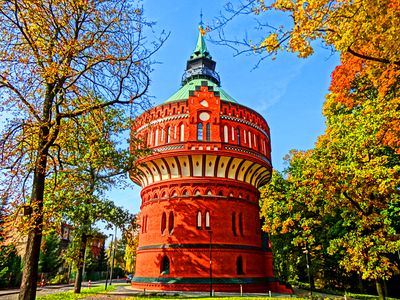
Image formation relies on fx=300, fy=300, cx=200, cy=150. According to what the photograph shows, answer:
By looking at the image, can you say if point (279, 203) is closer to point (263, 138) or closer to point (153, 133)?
point (263, 138)

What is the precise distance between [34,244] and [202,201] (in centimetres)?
1534

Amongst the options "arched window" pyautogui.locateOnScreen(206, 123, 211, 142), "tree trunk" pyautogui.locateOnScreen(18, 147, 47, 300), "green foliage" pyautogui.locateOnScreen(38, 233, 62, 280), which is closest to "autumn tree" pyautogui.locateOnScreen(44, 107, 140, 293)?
"tree trunk" pyautogui.locateOnScreen(18, 147, 47, 300)

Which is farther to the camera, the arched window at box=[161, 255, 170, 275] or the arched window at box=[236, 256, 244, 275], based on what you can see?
the arched window at box=[236, 256, 244, 275]

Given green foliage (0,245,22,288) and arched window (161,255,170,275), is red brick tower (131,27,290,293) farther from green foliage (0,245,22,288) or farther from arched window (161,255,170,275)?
green foliage (0,245,22,288)

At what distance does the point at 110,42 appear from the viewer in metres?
8.80

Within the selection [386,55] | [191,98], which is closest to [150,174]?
[191,98]

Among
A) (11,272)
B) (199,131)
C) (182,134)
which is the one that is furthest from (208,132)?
(11,272)

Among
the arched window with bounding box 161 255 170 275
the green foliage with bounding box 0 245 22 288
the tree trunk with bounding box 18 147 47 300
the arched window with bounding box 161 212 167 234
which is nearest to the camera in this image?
the tree trunk with bounding box 18 147 47 300

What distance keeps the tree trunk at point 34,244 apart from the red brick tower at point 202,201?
1277 cm

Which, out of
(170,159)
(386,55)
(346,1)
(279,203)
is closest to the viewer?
(346,1)

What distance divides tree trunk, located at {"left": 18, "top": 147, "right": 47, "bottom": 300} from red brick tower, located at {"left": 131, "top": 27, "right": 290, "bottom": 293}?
503 inches

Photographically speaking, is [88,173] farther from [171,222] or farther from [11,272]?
[11,272]

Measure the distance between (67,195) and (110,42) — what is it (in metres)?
Result: 7.03

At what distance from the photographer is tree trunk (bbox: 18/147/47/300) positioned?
7617mm
